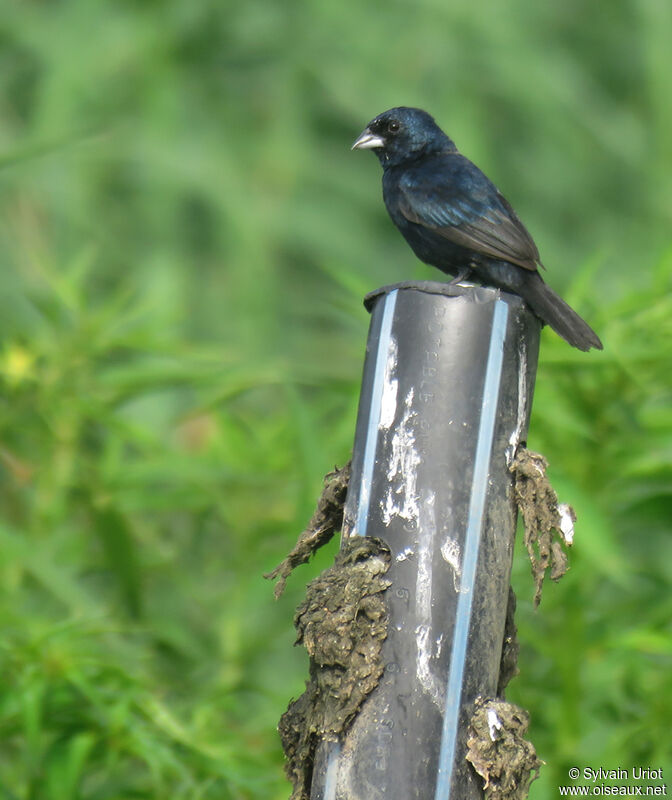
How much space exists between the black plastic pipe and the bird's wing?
860 mm

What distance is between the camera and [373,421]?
218 cm

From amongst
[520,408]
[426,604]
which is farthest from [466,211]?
[426,604]

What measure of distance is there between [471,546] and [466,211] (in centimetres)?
124

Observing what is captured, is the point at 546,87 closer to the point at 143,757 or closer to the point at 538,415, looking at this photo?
the point at 538,415

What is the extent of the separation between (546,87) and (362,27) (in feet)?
3.01

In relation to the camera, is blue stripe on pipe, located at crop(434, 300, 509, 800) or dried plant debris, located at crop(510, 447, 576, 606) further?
dried plant debris, located at crop(510, 447, 576, 606)

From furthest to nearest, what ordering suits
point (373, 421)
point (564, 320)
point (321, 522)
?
1. point (564, 320)
2. point (321, 522)
3. point (373, 421)

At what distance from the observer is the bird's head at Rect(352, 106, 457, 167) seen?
12.2 ft

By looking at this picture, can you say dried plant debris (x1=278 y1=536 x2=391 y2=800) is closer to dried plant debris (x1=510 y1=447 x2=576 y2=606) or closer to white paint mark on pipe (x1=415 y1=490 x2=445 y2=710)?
white paint mark on pipe (x1=415 y1=490 x2=445 y2=710)

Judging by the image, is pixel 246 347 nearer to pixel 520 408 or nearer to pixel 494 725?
pixel 520 408

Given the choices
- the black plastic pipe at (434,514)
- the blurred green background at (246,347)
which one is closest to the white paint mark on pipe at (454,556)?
the black plastic pipe at (434,514)

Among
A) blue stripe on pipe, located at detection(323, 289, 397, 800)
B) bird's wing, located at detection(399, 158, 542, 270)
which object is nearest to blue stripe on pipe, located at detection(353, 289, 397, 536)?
blue stripe on pipe, located at detection(323, 289, 397, 800)

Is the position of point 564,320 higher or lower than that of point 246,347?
lower

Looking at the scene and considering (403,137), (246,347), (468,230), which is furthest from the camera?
(246,347)
